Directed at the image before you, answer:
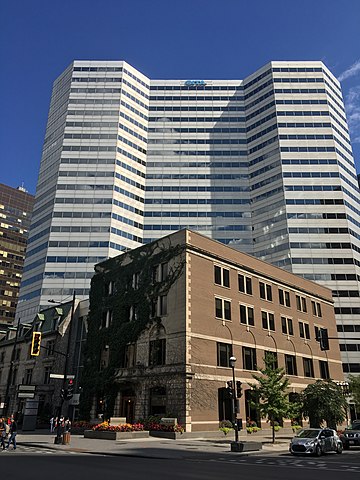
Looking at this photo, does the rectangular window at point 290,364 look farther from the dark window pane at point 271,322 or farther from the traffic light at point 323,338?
the traffic light at point 323,338

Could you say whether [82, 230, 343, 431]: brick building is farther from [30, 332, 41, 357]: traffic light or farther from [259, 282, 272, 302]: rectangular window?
[30, 332, 41, 357]: traffic light

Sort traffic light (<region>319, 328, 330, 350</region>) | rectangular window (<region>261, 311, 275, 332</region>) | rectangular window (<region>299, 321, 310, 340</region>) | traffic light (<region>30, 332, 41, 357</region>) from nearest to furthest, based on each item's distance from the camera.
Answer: traffic light (<region>319, 328, 330, 350</region>)
traffic light (<region>30, 332, 41, 357</region>)
rectangular window (<region>261, 311, 275, 332</region>)
rectangular window (<region>299, 321, 310, 340</region>)

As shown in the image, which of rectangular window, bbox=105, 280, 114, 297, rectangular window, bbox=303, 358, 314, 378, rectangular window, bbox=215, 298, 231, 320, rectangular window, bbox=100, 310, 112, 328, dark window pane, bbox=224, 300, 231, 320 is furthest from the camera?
rectangular window, bbox=303, 358, 314, 378

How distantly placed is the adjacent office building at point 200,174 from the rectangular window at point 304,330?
119 ft

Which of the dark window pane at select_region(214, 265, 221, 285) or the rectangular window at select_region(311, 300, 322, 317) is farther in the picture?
the rectangular window at select_region(311, 300, 322, 317)

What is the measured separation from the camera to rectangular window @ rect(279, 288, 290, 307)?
155ft

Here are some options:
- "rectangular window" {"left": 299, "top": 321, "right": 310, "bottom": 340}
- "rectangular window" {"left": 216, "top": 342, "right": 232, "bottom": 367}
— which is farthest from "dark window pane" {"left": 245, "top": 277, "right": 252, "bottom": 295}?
"rectangular window" {"left": 299, "top": 321, "right": 310, "bottom": 340}

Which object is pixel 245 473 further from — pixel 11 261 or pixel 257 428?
pixel 11 261

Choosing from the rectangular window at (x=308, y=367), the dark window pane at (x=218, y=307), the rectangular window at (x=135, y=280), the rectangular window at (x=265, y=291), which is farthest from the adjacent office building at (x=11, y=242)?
the dark window pane at (x=218, y=307)

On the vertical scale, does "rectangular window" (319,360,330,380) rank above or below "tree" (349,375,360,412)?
above

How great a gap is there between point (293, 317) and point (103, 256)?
168 ft

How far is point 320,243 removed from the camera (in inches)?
3516

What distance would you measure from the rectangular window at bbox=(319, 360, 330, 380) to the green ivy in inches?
979

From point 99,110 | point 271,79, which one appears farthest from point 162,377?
point 271,79
